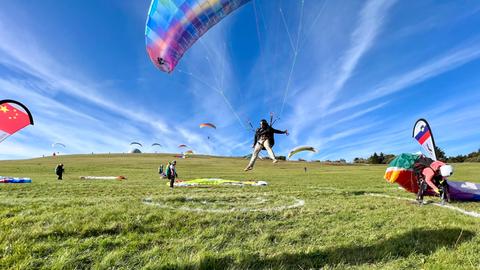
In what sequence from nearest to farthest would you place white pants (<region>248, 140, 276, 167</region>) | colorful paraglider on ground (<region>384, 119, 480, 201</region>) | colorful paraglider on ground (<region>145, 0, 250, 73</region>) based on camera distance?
white pants (<region>248, 140, 276, 167</region>), colorful paraglider on ground (<region>145, 0, 250, 73</region>), colorful paraglider on ground (<region>384, 119, 480, 201</region>)

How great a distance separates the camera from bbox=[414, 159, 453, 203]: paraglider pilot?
12773 millimetres

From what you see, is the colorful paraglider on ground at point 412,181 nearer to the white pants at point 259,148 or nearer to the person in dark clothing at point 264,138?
the person in dark clothing at point 264,138

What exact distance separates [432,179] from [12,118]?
2035 cm

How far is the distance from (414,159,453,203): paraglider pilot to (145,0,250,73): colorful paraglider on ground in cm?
1101

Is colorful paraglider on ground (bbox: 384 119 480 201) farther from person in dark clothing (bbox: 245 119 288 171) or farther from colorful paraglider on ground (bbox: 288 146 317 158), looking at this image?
colorful paraglider on ground (bbox: 288 146 317 158)

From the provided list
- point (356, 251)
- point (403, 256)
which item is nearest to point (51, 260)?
point (356, 251)

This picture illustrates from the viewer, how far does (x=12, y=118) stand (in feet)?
48.5

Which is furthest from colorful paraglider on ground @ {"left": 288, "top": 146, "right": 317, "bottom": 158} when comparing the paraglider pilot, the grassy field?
the grassy field

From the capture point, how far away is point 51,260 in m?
5.91

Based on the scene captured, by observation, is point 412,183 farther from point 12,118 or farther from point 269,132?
point 12,118

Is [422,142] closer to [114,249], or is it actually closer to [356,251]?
[356,251]

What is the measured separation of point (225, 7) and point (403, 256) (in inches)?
447

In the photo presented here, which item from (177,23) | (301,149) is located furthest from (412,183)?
(301,149)

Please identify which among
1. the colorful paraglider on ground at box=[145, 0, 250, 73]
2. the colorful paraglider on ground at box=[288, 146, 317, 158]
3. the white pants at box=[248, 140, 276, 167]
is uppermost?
the colorful paraglider on ground at box=[145, 0, 250, 73]
